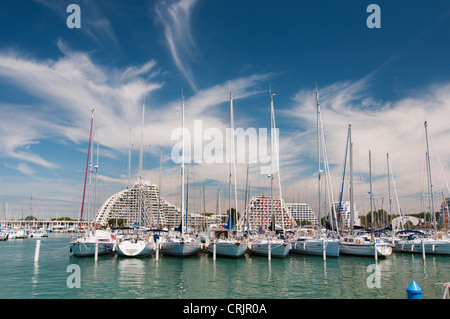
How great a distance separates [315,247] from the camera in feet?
132

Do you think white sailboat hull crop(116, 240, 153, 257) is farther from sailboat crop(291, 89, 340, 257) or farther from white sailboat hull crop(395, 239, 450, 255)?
white sailboat hull crop(395, 239, 450, 255)

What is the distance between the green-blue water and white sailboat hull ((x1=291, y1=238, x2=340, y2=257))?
4.28ft

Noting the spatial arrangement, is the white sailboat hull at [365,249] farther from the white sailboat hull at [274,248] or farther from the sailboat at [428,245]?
the white sailboat hull at [274,248]

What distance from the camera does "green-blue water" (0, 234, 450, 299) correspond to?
20.1 meters

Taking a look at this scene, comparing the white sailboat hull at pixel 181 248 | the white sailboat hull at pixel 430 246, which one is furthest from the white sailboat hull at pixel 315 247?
the white sailboat hull at pixel 181 248

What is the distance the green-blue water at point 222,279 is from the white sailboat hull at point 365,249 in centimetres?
223

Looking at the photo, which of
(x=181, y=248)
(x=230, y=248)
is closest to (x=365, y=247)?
(x=230, y=248)

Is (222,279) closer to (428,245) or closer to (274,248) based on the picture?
(274,248)

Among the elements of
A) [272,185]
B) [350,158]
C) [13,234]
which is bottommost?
[13,234]

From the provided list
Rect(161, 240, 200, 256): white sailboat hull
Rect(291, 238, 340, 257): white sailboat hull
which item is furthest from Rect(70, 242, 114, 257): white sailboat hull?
Rect(291, 238, 340, 257): white sailboat hull
